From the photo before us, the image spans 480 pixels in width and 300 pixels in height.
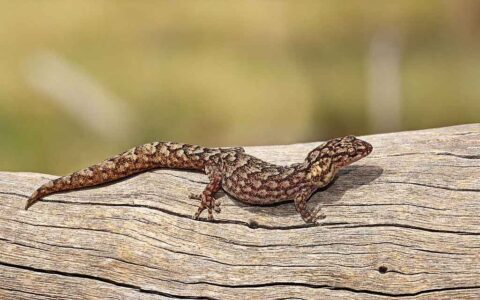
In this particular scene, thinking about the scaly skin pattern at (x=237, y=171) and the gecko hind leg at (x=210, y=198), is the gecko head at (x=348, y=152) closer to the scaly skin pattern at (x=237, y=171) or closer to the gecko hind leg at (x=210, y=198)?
the scaly skin pattern at (x=237, y=171)

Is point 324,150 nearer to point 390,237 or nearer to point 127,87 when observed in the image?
point 390,237

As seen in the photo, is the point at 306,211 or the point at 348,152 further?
the point at 348,152

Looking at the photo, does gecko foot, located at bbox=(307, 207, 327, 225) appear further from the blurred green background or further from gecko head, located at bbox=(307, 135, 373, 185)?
the blurred green background

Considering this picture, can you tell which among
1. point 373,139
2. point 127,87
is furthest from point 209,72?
point 373,139

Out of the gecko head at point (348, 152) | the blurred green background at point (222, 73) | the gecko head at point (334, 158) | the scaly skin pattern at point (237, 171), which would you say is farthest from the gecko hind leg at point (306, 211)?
the blurred green background at point (222, 73)

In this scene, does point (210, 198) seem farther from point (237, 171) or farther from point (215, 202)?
point (237, 171)

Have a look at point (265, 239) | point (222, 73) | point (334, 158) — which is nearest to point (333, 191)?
point (334, 158)

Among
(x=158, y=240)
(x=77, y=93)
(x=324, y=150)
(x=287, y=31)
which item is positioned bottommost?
(x=158, y=240)
